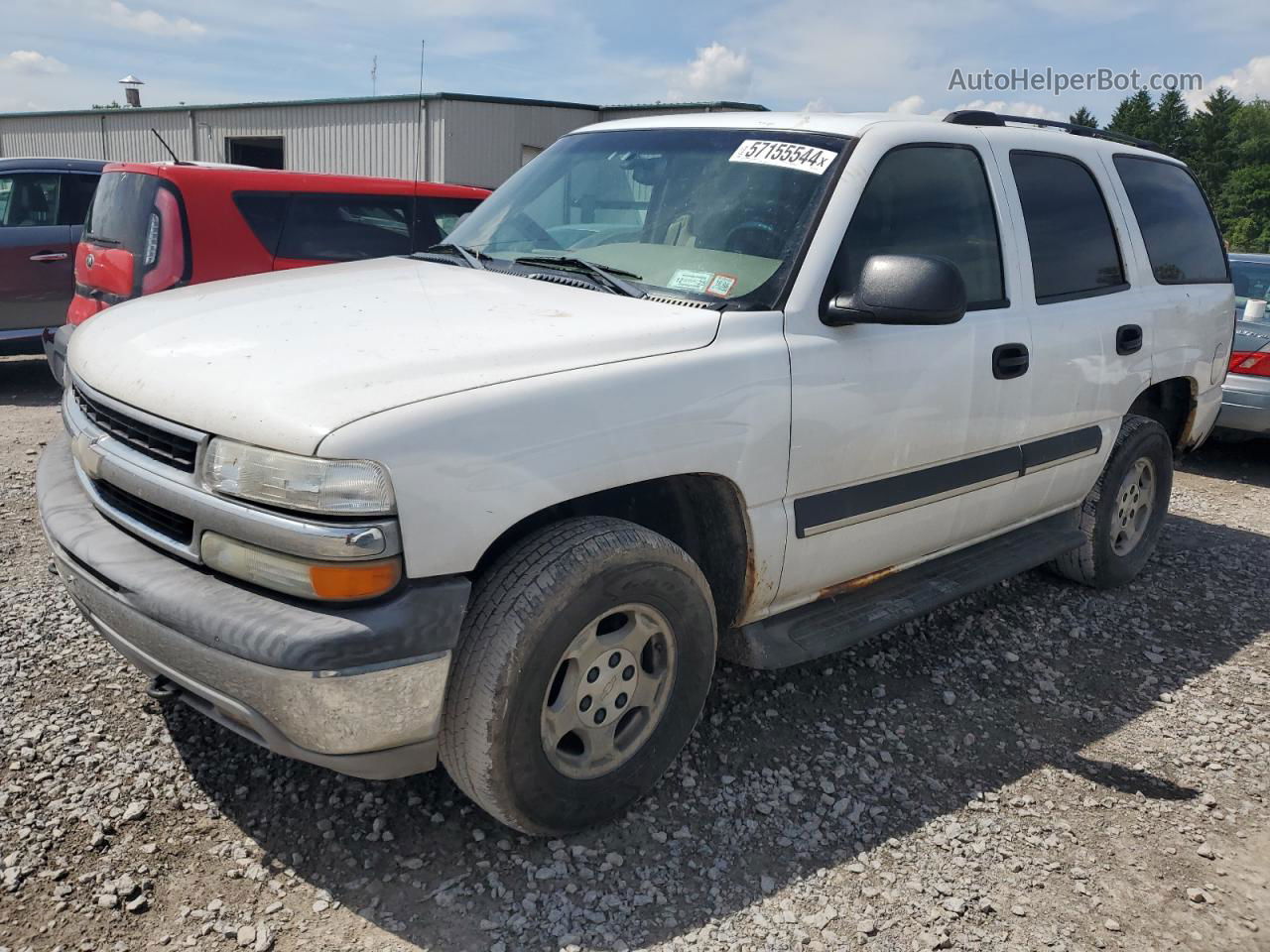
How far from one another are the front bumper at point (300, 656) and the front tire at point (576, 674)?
117 mm

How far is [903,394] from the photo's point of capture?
10.3 feet

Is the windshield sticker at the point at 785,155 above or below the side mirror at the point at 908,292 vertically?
above

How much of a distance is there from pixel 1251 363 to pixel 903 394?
17.3ft

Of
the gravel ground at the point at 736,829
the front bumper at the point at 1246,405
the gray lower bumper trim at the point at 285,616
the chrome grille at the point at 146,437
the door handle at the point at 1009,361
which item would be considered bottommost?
the gravel ground at the point at 736,829

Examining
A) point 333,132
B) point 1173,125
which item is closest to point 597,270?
point 333,132

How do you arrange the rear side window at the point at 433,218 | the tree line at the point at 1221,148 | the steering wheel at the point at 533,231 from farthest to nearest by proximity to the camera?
the tree line at the point at 1221,148, the rear side window at the point at 433,218, the steering wheel at the point at 533,231

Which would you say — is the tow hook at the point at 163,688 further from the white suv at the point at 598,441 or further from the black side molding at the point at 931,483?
the black side molding at the point at 931,483

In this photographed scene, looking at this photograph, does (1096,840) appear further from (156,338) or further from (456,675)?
(156,338)

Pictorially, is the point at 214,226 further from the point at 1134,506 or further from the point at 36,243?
the point at 1134,506

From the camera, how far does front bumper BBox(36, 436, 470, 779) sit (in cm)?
210

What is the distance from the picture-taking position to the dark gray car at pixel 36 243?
800cm

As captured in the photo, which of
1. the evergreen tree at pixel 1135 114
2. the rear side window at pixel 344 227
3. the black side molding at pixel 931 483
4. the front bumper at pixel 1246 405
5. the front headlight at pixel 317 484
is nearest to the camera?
the front headlight at pixel 317 484

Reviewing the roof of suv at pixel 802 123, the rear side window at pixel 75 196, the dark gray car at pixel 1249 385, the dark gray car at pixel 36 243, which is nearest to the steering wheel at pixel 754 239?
the roof of suv at pixel 802 123

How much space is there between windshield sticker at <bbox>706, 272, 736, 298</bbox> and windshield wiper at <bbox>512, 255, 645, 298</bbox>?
201 millimetres
